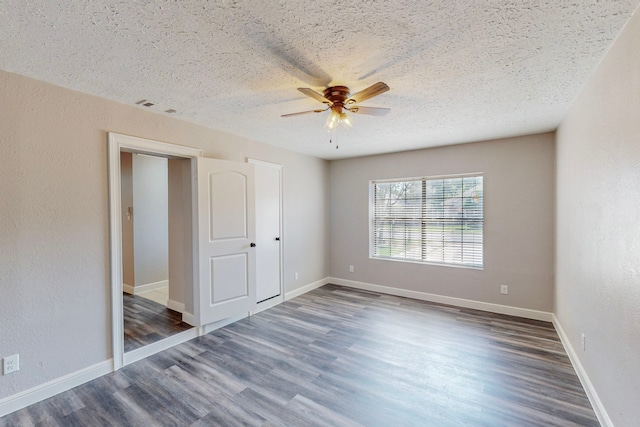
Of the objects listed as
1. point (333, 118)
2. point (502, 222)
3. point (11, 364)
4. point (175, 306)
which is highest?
point (333, 118)

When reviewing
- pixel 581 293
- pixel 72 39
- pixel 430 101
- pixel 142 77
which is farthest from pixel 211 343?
pixel 581 293

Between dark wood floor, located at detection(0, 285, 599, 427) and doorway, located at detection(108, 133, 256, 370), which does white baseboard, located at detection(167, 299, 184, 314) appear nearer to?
doorway, located at detection(108, 133, 256, 370)

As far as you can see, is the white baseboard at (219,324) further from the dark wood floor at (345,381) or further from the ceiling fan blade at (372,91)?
the ceiling fan blade at (372,91)

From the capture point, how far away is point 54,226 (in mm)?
2264

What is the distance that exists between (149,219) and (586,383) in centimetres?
592

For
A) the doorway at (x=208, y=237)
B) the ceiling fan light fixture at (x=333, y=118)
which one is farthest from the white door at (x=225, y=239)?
the ceiling fan light fixture at (x=333, y=118)

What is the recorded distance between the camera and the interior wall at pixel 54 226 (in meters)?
2.07

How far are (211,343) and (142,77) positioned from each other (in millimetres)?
2651

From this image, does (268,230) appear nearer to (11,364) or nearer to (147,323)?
(147,323)

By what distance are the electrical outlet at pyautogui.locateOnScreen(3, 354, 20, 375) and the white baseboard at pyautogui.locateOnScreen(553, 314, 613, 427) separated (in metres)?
4.02

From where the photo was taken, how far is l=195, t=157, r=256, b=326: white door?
322cm

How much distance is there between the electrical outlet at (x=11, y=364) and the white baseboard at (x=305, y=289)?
2.99 m

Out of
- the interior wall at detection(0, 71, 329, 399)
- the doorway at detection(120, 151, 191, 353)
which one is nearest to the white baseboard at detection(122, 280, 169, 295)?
the doorway at detection(120, 151, 191, 353)

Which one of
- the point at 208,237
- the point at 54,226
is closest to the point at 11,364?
the point at 54,226
